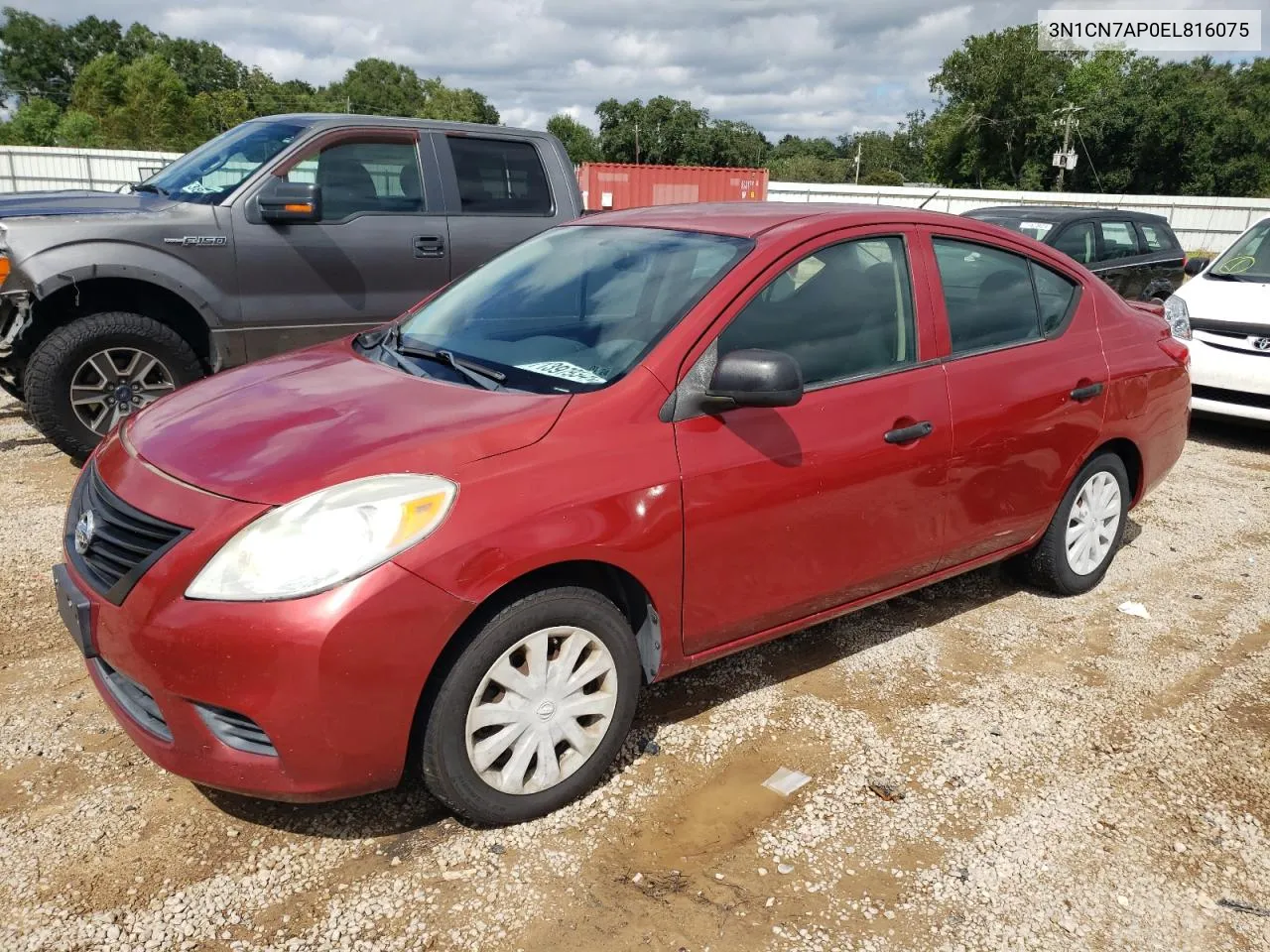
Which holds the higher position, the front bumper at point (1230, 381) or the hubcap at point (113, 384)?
the hubcap at point (113, 384)

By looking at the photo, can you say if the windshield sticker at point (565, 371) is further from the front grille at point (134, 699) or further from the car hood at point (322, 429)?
the front grille at point (134, 699)

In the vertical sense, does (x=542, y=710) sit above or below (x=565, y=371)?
below

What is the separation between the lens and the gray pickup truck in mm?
5434

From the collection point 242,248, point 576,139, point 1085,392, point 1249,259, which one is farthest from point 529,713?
point 576,139

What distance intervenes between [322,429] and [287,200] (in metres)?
3.62

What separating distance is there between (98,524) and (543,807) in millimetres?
1425

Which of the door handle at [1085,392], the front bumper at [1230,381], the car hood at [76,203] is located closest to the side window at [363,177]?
the car hood at [76,203]

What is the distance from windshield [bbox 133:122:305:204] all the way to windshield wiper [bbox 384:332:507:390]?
3.16m

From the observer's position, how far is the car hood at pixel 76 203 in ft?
18.3

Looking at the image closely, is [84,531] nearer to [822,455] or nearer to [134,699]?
[134,699]

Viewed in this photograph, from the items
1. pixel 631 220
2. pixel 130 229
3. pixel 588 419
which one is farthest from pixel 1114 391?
pixel 130 229

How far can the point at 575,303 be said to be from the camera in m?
3.41

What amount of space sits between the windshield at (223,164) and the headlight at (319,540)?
422 centimetres

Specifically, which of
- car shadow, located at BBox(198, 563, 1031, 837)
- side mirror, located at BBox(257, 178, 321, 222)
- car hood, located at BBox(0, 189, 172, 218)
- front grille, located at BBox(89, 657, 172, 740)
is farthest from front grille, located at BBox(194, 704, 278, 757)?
car hood, located at BBox(0, 189, 172, 218)
